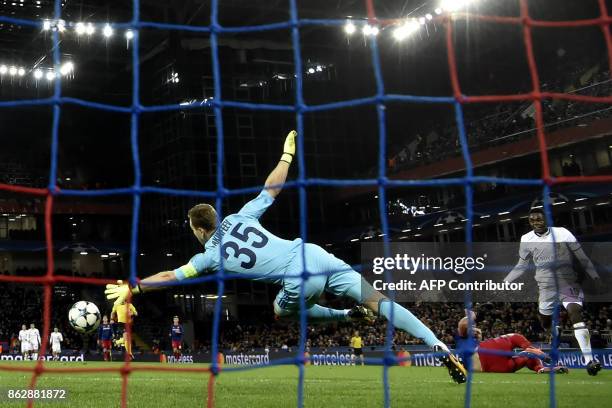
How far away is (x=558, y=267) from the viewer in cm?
905

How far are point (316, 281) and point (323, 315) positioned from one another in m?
0.99

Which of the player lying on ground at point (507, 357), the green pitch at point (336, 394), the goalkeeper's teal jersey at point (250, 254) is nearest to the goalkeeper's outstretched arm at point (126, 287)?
the goalkeeper's teal jersey at point (250, 254)

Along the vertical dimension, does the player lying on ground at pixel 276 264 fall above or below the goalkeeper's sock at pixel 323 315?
above

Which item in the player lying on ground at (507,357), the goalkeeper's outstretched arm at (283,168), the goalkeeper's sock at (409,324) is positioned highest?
the goalkeeper's outstretched arm at (283,168)

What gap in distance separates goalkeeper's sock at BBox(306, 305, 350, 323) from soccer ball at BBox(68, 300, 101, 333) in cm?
366

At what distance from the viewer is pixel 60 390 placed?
27.5ft

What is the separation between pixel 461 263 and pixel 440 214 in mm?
3771

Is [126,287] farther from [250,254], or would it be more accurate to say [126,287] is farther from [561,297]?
[561,297]

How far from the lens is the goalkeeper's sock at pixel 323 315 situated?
21.2 feet

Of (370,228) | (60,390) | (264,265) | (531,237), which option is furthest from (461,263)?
(264,265)

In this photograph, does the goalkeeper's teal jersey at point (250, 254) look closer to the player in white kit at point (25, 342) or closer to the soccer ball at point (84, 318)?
the soccer ball at point (84, 318)

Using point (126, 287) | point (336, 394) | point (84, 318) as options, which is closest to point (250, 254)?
point (126, 287)

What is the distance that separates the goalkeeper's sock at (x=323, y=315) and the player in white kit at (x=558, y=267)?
9.19 feet

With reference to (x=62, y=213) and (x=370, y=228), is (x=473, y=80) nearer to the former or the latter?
(x=370, y=228)
